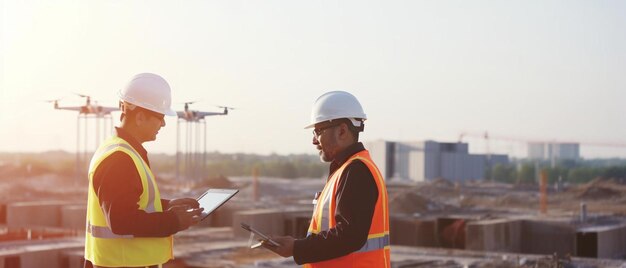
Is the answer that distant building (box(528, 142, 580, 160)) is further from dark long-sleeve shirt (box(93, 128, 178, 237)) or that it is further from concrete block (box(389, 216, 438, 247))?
dark long-sleeve shirt (box(93, 128, 178, 237))

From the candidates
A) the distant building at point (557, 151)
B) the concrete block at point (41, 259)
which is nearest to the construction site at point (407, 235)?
the concrete block at point (41, 259)

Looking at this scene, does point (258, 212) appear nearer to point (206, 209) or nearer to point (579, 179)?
point (206, 209)

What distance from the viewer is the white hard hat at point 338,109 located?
4207mm

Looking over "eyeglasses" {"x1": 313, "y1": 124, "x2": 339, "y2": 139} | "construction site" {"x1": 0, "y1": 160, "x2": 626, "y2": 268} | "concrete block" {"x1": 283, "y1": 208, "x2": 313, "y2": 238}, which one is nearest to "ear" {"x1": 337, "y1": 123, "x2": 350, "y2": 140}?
"eyeglasses" {"x1": 313, "y1": 124, "x2": 339, "y2": 139}

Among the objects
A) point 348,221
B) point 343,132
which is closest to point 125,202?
point 348,221

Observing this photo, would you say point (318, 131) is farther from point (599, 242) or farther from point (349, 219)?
point (599, 242)

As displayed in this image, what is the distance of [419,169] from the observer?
6800 cm

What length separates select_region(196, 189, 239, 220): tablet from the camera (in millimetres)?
4152

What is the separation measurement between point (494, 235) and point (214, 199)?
2192 cm

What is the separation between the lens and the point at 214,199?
4312 millimetres

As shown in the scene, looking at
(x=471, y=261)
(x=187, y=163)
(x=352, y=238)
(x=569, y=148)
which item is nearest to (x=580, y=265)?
(x=471, y=261)

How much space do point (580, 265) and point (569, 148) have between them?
15331 cm

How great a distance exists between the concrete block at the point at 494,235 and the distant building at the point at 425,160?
36.6 m

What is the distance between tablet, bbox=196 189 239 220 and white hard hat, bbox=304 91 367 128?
58cm
